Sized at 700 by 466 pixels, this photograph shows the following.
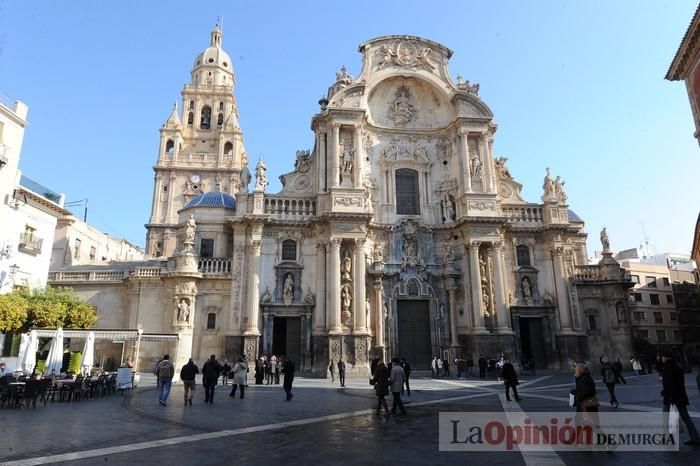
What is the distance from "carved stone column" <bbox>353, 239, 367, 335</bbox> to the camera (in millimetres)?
27966

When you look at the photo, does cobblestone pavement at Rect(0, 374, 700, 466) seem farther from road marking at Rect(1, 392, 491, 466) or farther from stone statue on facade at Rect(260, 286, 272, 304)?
stone statue on facade at Rect(260, 286, 272, 304)

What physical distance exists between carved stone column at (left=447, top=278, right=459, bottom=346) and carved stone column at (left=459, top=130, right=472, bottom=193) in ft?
21.6

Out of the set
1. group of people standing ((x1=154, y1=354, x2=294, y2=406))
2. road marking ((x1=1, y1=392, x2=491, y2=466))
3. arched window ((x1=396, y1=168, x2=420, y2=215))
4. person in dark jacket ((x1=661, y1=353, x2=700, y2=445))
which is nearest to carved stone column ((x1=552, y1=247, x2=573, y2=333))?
arched window ((x1=396, y1=168, x2=420, y2=215))

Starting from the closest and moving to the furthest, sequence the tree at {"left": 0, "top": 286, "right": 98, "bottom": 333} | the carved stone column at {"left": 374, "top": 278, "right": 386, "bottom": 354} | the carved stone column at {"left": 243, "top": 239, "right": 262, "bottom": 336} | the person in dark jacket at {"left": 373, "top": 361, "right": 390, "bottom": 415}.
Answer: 1. the person in dark jacket at {"left": 373, "top": 361, "right": 390, "bottom": 415}
2. the tree at {"left": 0, "top": 286, "right": 98, "bottom": 333}
3. the carved stone column at {"left": 243, "top": 239, "right": 262, "bottom": 336}
4. the carved stone column at {"left": 374, "top": 278, "right": 386, "bottom": 354}

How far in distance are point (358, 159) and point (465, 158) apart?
7.64 meters

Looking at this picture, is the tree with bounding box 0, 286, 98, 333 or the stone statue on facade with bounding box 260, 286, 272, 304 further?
the stone statue on facade with bounding box 260, 286, 272, 304

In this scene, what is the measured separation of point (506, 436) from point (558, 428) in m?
1.70

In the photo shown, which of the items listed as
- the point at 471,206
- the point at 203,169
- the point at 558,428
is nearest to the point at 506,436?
the point at 558,428

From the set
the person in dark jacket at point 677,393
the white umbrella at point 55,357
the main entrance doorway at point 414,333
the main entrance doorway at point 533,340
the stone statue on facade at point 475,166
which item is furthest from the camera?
the stone statue on facade at point 475,166

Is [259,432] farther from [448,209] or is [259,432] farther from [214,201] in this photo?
[448,209]

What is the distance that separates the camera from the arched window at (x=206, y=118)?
2368 inches

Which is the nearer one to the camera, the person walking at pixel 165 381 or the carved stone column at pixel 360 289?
the person walking at pixel 165 381

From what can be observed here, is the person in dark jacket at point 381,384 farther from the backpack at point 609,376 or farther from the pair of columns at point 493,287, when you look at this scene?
the pair of columns at point 493,287

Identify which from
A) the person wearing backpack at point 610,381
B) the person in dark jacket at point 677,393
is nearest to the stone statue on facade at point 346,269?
the person wearing backpack at point 610,381
